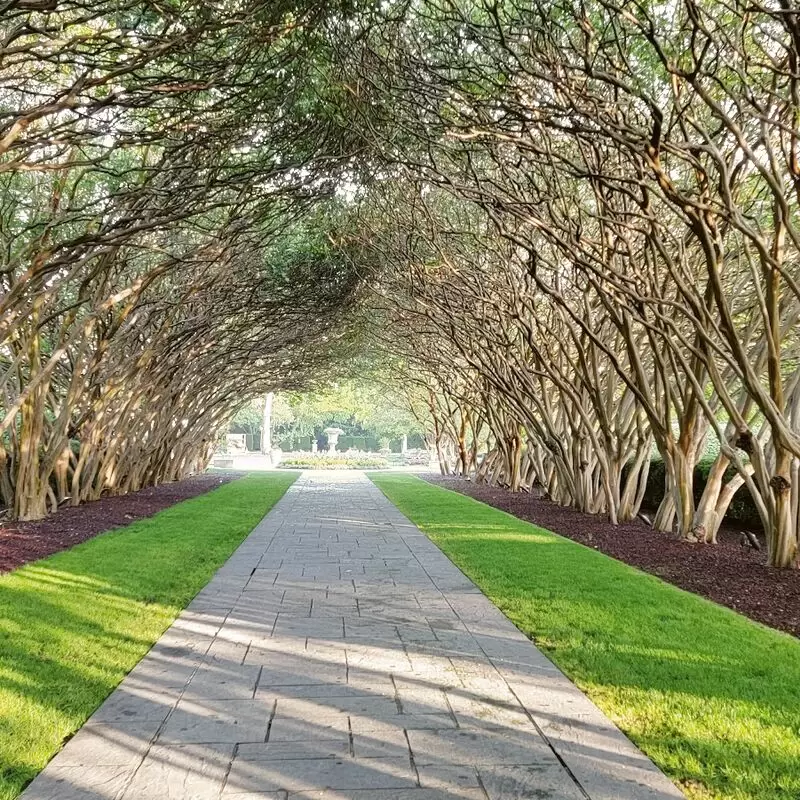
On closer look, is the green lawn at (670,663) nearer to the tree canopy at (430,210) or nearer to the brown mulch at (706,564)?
the brown mulch at (706,564)

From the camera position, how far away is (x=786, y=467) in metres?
7.68

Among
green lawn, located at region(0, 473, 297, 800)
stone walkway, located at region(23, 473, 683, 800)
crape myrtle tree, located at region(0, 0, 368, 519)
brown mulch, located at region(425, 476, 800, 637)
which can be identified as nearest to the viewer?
stone walkway, located at region(23, 473, 683, 800)

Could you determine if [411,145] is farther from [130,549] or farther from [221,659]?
[221,659]

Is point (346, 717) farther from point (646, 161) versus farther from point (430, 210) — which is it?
point (430, 210)

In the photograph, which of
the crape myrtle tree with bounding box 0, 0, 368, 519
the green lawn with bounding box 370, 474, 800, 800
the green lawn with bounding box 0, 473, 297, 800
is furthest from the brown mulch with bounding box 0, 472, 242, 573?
the green lawn with bounding box 370, 474, 800, 800

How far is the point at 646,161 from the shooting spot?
6.95 metres

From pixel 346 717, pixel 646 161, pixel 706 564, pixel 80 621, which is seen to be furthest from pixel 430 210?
pixel 346 717

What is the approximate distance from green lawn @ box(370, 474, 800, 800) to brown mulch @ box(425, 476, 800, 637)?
13.3 inches

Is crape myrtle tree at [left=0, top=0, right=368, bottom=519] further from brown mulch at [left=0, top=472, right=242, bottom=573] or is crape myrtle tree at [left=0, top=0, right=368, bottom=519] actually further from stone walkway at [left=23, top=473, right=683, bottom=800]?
stone walkway at [left=23, top=473, right=683, bottom=800]

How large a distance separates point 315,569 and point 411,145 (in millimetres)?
6487

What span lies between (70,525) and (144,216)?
4880mm

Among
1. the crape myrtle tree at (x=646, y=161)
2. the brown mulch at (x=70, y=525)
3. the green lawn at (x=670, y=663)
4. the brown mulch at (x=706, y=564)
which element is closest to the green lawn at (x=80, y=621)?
the brown mulch at (x=70, y=525)

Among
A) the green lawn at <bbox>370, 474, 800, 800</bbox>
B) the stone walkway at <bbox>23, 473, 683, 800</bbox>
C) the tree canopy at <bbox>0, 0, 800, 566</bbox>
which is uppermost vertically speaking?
the tree canopy at <bbox>0, 0, 800, 566</bbox>

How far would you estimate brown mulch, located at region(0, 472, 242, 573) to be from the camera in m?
8.48
